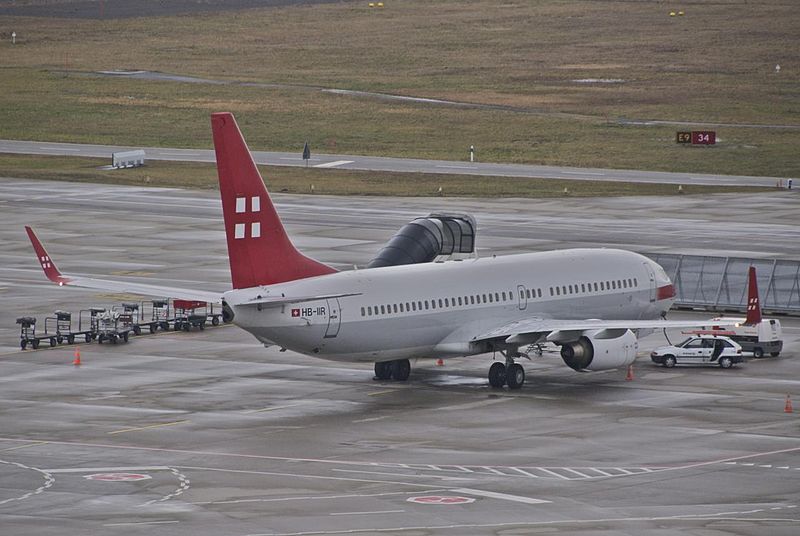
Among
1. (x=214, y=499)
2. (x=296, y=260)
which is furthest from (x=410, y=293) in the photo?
(x=214, y=499)

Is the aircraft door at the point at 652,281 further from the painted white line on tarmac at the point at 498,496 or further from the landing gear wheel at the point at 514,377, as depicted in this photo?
the painted white line on tarmac at the point at 498,496

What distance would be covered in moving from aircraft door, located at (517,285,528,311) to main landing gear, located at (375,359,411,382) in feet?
16.3

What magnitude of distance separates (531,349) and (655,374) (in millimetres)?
5877

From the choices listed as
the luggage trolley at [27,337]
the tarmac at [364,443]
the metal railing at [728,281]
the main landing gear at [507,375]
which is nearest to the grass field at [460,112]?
the metal railing at [728,281]

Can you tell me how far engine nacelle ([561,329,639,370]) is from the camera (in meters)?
61.0

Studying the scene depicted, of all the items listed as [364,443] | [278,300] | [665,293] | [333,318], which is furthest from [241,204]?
[665,293]

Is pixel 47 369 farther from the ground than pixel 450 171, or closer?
closer

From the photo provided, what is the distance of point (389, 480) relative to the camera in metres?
45.8

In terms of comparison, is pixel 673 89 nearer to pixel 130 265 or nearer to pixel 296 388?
pixel 130 265

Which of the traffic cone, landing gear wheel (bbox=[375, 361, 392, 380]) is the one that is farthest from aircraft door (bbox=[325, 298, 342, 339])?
the traffic cone

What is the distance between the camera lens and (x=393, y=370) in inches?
2466

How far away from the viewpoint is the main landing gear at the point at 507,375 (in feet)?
200

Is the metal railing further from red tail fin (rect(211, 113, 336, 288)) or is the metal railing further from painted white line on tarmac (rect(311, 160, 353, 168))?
painted white line on tarmac (rect(311, 160, 353, 168))

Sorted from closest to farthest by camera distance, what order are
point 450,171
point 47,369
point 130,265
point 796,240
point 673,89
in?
1. point 47,369
2. point 130,265
3. point 796,240
4. point 450,171
5. point 673,89
